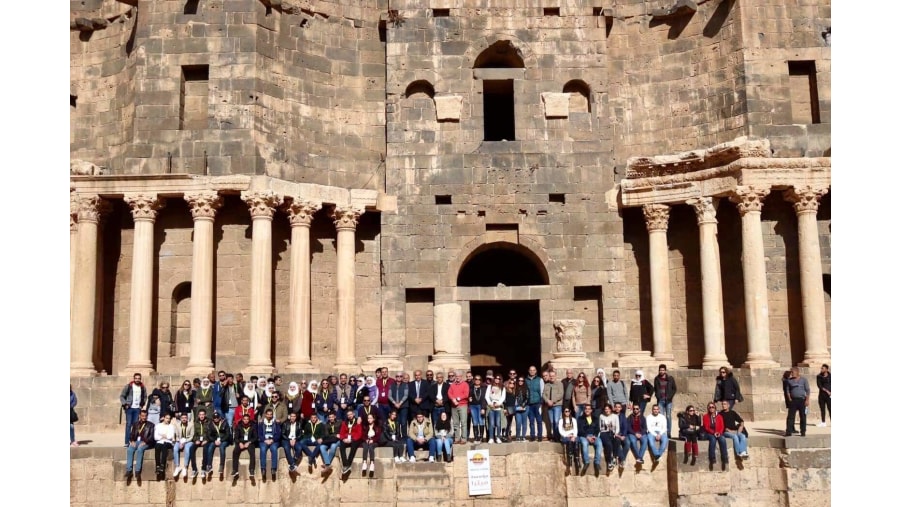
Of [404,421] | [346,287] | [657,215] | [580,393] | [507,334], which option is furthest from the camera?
[507,334]

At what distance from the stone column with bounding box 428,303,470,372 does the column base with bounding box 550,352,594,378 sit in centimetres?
242

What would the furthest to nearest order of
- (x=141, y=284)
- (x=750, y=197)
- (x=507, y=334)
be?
(x=507, y=334), (x=750, y=197), (x=141, y=284)

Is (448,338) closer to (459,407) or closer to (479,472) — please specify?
(459,407)

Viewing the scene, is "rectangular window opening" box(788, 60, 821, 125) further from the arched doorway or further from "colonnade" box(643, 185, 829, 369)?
the arched doorway

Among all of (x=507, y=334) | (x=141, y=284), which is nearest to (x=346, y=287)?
(x=141, y=284)

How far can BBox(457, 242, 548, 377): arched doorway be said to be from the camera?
27.4 meters

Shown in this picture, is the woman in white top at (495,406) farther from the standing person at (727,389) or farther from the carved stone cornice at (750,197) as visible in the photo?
the carved stone cornice at (750,197)

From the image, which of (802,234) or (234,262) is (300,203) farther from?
(802,234)

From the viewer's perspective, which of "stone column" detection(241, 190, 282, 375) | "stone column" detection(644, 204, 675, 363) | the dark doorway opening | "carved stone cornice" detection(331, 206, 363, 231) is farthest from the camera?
the dark doorway opening

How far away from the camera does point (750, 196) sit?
22.9 m

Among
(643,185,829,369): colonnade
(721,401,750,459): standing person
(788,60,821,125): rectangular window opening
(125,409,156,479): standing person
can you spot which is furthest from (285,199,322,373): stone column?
(788,60,821,125): rectangular window opening

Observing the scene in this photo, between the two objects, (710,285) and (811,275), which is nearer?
(811,275)

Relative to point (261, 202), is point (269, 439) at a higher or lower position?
lower

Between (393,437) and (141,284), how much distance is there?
29.5 feet
